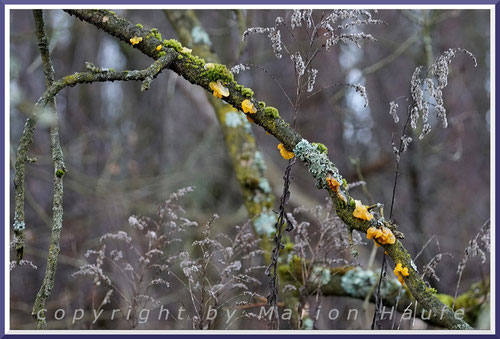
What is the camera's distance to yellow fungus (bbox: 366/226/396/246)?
6.57ft

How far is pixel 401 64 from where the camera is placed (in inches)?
290

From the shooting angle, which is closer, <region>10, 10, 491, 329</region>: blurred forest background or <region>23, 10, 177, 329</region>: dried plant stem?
<region>23, 10, 177, 329</region>: dried plant stem

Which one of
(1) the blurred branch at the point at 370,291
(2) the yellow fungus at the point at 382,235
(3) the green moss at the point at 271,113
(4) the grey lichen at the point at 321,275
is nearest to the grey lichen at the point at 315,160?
(3) the green moss at the point at 271,113

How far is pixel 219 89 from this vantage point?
209cm

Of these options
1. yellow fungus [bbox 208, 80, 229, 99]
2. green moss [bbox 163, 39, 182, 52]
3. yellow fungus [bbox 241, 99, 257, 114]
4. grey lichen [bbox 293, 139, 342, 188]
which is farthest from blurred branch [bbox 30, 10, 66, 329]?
grey lichen [bbox 293, 139, 342, 188]

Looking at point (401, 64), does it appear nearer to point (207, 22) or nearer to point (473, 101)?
point (473, 101)

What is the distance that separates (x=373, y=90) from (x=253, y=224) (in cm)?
449

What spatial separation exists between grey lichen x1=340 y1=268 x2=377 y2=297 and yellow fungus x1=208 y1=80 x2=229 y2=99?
151 centimetres

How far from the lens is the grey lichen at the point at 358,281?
3.04 m

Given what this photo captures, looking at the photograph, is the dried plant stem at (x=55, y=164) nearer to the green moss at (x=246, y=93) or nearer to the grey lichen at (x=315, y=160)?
the green moss at (x=246, y=93)

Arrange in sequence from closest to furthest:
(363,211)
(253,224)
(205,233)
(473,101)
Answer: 1. (363,211)
2. (205,233)
3. (253,224)
4. (473,101)

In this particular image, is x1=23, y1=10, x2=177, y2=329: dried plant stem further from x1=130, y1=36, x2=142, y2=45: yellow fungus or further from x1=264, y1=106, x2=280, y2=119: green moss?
x1=264, y1=106, x2=280, y2=119: green moss

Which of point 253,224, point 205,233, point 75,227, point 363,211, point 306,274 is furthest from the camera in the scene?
point 75,227

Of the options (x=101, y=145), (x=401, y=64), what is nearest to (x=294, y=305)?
(x=101, y=145)
